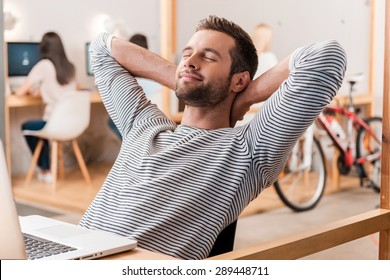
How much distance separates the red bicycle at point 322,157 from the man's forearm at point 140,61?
7.33 feet

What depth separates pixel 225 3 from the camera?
10.2 feet

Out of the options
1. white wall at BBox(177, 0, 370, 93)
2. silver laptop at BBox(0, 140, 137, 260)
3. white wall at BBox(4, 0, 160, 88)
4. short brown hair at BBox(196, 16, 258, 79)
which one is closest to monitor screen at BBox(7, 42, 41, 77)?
white wall at BBox(4, 0, 160, 88)

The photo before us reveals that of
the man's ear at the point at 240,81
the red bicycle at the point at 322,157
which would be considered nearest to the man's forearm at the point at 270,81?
the man's ear at the point at 240,81

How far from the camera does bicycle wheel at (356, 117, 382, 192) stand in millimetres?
4160

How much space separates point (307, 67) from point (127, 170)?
1.25 ft

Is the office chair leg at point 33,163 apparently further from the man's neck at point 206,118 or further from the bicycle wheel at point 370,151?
the man's neck at point 206,118

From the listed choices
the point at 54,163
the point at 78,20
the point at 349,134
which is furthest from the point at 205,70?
the point at 349,134

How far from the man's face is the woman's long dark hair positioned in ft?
7.85

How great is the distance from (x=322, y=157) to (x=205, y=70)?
2.62 m

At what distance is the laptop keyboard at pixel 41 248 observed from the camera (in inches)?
35.8

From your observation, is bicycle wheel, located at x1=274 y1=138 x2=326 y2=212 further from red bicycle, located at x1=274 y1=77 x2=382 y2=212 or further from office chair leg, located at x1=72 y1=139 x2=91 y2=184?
office chair leg, located at x1=72 y1=139 x2=91 y2=184

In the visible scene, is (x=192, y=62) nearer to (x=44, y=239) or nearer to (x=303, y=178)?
(x=44, y=239)
